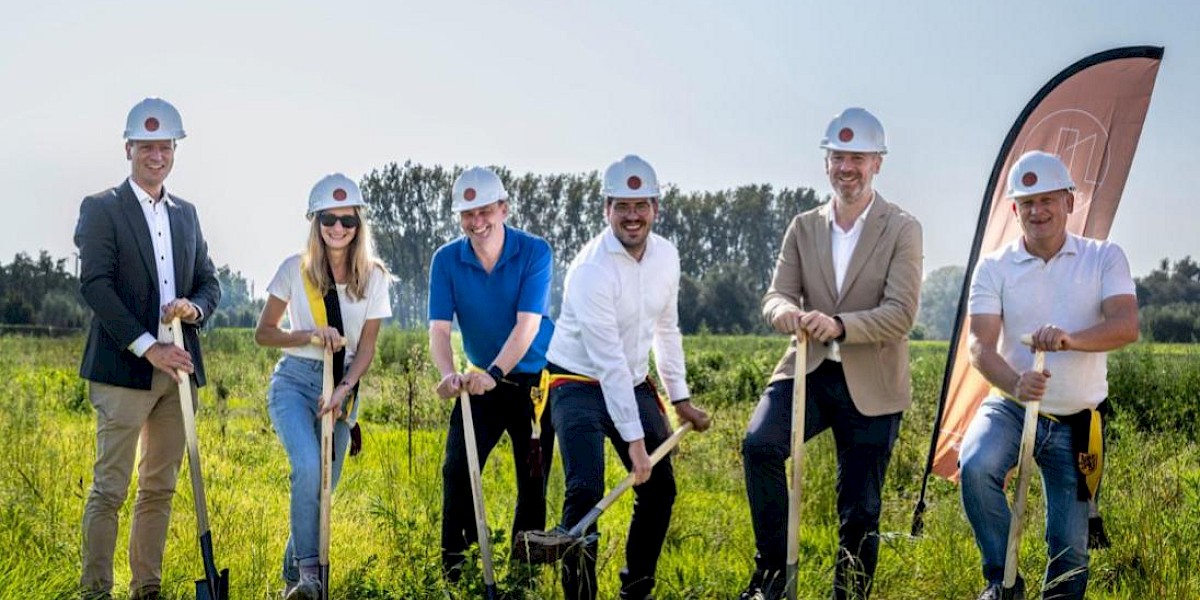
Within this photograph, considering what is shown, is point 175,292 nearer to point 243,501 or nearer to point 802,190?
point 243,501

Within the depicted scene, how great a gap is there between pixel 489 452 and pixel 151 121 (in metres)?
2.24

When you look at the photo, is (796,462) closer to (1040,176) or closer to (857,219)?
(857,219)

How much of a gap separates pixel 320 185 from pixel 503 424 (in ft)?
4.77

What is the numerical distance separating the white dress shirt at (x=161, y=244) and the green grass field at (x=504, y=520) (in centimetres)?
138

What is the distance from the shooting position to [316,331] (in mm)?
5723

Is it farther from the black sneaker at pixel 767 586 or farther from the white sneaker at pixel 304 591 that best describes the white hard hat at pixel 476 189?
the black sneaker at pixel 767 586

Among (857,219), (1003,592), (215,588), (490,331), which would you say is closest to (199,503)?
(215,588)

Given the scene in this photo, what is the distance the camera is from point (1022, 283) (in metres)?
5.50

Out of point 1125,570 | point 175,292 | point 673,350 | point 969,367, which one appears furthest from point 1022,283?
point 175,292

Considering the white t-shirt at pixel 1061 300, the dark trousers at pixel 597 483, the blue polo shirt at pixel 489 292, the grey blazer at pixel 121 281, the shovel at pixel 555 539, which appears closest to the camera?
the shovel at pixel 555 539

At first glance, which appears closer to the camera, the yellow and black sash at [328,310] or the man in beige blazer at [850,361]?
the man in beige blazer at [850,361]

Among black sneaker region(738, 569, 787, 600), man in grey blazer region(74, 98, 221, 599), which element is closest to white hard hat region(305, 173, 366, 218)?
man in grey blazer region(74, 98, 221, 599)

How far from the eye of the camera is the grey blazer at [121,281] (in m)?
5.77

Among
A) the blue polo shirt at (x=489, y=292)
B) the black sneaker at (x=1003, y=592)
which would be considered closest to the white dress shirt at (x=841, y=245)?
the black sneaker at (x=1003, y=592)
